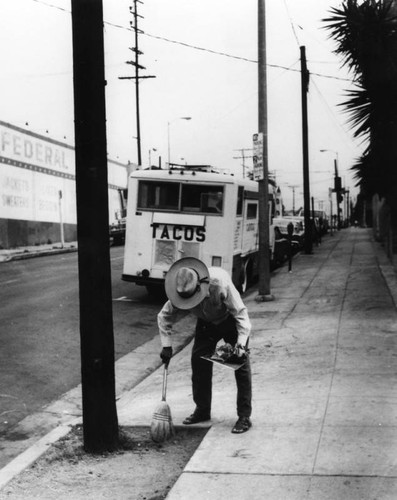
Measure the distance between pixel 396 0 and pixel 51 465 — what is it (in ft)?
37.7

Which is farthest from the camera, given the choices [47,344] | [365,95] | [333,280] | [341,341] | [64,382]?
[333,280]

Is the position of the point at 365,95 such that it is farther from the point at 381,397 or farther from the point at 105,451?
the point at 105,451

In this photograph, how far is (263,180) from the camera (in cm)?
1459

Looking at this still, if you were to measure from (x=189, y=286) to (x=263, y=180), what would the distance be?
898 centimetres

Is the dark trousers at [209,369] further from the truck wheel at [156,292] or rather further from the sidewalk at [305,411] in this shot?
the truck wheel at [156,292]

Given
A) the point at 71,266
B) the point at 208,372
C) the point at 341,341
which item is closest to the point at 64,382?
the point at 208,372

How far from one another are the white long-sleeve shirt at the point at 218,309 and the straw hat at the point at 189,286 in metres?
0.08

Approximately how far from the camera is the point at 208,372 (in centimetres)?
647

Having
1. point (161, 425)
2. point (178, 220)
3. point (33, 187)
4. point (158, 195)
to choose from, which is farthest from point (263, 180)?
point (33, 187)

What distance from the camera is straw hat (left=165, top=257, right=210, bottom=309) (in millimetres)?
5891

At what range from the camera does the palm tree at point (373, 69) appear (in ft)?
41.7

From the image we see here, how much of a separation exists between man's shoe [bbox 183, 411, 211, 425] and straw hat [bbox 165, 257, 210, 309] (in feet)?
3.68

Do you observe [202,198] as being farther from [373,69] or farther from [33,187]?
[33,187]

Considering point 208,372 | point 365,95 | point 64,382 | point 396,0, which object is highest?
point 396,0
